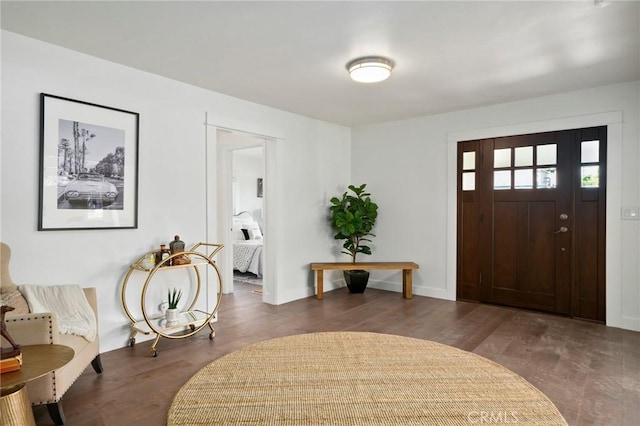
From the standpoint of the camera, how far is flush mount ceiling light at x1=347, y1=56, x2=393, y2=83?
3055 millimetres

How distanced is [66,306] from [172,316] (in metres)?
0.99

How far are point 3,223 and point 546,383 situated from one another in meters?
3.78

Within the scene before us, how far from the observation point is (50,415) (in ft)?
6.79

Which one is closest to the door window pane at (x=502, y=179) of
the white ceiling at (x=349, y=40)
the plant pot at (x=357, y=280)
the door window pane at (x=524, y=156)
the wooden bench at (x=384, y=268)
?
the door window pane at (x=524, y=156)

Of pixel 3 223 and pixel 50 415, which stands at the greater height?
pixel 3 223

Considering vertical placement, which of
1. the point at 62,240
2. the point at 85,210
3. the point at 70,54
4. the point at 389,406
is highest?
the point at 70,54

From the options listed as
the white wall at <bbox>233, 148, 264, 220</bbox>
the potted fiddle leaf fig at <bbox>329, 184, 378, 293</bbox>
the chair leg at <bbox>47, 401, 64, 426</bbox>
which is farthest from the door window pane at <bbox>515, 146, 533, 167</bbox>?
the white wall at <bbox>233, 148, 264, 220</bbox>

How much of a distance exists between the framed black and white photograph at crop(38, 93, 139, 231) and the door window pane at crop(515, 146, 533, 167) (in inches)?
158

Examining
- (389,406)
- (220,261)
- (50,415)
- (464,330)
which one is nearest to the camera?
(389,406)

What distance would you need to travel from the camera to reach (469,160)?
477cm

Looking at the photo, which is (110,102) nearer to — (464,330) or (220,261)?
(220,261)

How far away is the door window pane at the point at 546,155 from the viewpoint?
4.16 m

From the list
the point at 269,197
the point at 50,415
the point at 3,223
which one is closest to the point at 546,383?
the point at 50,415

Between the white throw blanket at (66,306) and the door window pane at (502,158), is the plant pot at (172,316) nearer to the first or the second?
the white throw blanket at (66,306)
